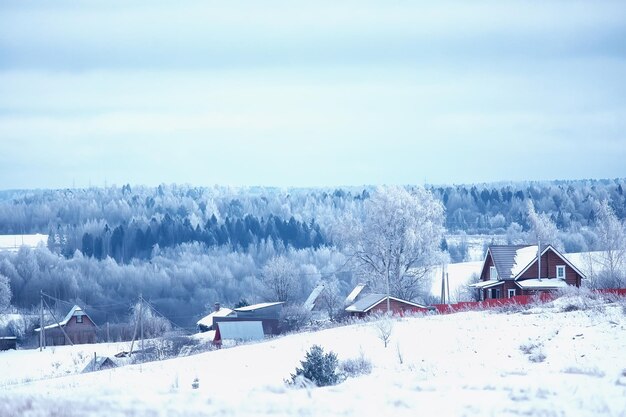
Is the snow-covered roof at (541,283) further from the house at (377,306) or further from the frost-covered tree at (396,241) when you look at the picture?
the frost-covered tree at (396,241)

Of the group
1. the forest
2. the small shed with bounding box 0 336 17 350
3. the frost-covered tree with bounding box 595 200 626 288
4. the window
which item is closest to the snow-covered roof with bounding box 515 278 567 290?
the window

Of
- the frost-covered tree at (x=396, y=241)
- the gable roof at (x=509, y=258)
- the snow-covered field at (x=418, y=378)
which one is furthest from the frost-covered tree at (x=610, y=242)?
the snow-covered field at (x=418, y=378)

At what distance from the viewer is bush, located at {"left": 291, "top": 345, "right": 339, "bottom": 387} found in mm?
17234

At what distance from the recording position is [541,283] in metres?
47.7

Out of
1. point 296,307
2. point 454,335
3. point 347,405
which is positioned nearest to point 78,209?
point 296,307

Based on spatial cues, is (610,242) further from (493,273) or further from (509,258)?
(509,258)

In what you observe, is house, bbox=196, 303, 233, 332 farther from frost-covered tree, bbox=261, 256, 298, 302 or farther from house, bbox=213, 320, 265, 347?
house, bbox=213, 320, 265, 347

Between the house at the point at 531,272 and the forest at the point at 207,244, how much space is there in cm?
940

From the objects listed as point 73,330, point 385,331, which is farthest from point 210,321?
point 385,331

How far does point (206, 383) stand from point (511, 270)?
32944mm

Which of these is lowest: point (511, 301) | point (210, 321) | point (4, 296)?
point (210, 321)

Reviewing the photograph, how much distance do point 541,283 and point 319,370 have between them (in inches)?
1291

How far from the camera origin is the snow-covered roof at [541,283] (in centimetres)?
4741

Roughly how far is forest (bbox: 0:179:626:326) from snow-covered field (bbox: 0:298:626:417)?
31980 millimetres
